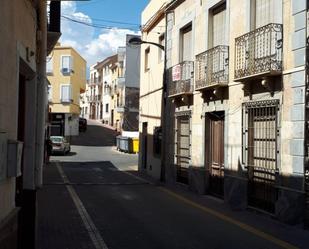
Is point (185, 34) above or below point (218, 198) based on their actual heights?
above

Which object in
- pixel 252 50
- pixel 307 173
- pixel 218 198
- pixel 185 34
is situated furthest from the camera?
pixel 185 34

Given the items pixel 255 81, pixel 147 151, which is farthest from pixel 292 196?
pixel 147 151

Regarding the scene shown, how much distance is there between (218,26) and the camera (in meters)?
16.9

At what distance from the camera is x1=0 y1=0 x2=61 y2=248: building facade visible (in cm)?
607

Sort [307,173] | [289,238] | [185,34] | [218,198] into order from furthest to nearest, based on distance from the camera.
Result: [185,34] < [218,198] < [307,173] < [289,238]

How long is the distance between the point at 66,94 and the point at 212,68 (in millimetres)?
47274

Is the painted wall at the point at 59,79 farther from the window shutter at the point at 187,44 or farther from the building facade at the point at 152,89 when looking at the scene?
the window shutter at the point at 187,44

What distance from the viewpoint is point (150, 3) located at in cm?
2655

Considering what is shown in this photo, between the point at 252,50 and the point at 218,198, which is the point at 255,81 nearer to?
the point at 252,50

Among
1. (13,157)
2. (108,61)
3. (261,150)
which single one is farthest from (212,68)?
(108,61)

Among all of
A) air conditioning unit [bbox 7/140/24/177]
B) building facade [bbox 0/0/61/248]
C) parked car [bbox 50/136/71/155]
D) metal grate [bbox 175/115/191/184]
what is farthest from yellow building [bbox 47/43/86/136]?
air conditioning unit [bbox 7/140/24/177]

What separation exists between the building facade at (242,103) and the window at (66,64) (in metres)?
42.0

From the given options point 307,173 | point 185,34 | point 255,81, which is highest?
point 185,34

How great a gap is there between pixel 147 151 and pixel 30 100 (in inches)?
693
